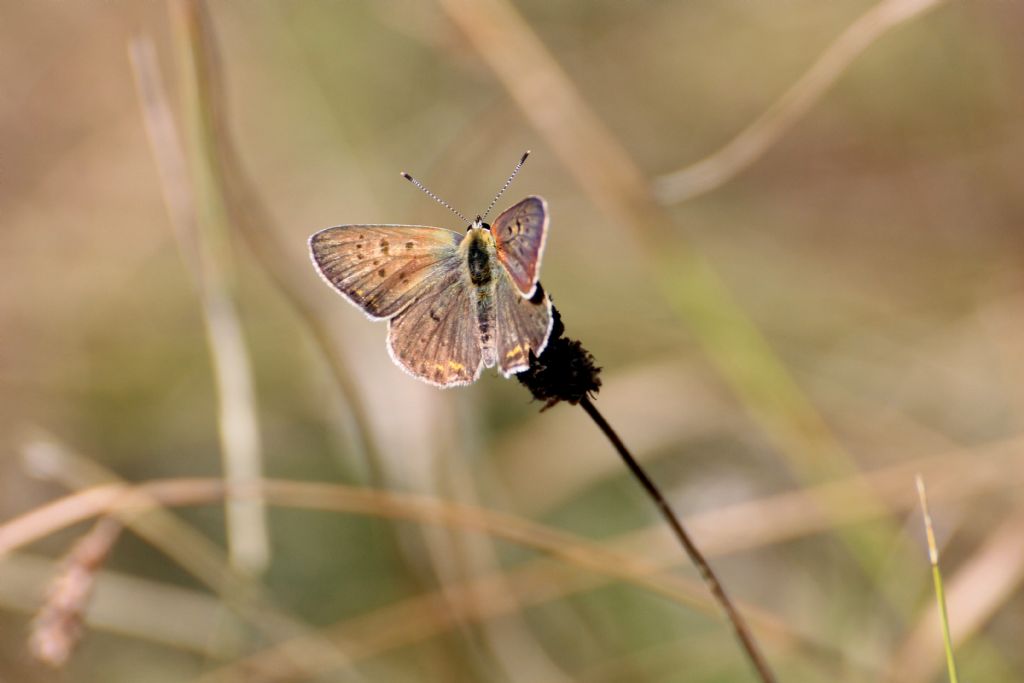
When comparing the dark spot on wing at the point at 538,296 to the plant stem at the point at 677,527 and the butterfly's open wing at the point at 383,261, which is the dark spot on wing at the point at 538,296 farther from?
the butterfly's open wing at the point at 383,261

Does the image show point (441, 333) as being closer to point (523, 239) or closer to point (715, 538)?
point (523, 239)

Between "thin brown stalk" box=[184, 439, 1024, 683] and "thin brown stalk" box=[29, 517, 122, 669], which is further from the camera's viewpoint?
"thin brown stalk" box=[184, 439, 1024, 683]

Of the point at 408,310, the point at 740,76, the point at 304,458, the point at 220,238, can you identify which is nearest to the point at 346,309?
the point at 304,458

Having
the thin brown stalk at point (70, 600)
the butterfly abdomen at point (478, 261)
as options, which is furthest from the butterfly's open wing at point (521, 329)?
the thin brown stalk at point (70, 600)

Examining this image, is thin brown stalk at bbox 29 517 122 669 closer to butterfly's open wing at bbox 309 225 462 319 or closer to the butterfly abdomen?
butterfly's open wing at bbox 309 225 462 319

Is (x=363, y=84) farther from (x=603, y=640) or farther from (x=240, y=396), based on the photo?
(x=603, y=640)

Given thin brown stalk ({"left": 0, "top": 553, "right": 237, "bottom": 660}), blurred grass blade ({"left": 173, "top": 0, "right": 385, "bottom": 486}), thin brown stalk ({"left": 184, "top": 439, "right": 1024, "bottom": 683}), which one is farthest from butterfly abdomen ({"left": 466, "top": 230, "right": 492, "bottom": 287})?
thin brown stalk ({"left": 0, "top": 553, "right": 237, "bottom": 660})
